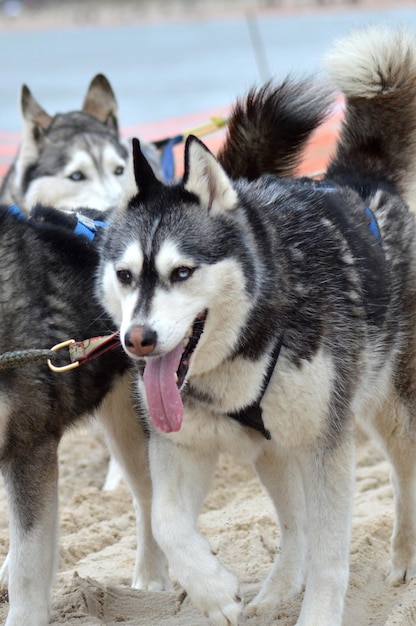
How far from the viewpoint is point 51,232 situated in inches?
150

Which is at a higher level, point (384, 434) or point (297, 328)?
point (297, 328)

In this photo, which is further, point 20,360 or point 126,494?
point 126,494

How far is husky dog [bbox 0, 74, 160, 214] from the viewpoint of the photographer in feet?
21.7

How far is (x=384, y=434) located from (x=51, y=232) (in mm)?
1501

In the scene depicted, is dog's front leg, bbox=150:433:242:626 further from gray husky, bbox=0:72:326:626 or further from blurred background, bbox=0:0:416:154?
blurred background, bbox=0:0:416:154

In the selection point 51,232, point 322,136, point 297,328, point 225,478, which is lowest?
point 225,478

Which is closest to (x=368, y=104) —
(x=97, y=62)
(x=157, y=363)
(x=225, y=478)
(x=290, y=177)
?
(x=290, y=177)

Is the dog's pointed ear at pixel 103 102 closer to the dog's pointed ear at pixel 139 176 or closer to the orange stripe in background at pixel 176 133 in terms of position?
the orange stripe in background at pixel 176 133

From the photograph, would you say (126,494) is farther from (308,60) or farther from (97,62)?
(97,62)

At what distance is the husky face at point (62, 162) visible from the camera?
21.7 feet

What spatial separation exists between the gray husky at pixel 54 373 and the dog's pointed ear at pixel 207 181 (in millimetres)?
531

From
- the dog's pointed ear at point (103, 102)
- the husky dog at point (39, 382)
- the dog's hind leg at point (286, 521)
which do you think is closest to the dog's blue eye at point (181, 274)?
the husky dog at point (39, 382)

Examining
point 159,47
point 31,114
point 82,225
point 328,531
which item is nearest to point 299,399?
point 328,531

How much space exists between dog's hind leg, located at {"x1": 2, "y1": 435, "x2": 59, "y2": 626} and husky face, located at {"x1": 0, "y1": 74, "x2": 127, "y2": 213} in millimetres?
3155
